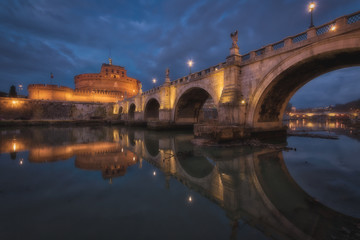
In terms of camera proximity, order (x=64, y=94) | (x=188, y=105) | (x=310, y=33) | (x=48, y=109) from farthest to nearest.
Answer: (x=64, y=94), (x=48, y=109), (x=188, y=105), (x=310, y=33)

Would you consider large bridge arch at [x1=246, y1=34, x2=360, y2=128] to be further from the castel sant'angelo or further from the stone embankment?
the castel sant'angelo

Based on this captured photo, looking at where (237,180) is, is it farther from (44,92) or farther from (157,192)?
(44,92)

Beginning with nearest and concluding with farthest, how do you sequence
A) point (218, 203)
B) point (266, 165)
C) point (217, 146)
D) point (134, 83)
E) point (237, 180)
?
point (218, 203) < point (237, 180) < point (266, 165) < point (217, 146) < point (134, 83)

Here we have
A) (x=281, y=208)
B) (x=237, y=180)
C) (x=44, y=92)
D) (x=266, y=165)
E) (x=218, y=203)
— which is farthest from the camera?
(x=44, y=92)

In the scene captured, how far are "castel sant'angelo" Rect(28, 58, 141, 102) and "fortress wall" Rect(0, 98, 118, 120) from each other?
5886 millimetres

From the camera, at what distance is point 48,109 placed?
4325cm

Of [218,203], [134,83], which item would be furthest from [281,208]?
[134,83]

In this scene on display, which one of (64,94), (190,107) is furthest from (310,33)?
(64,94)

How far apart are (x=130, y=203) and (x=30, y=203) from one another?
223cm

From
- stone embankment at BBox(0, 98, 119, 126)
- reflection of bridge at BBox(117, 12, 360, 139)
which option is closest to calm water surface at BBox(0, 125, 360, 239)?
reflection of bridge at BBox(117, 12, 360, 139)

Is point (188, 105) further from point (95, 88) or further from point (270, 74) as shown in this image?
point (95, 88)

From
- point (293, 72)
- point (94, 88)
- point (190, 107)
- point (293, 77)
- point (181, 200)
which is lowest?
point (181, 200)

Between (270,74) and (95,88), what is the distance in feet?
223

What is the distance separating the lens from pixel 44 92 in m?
48.3
